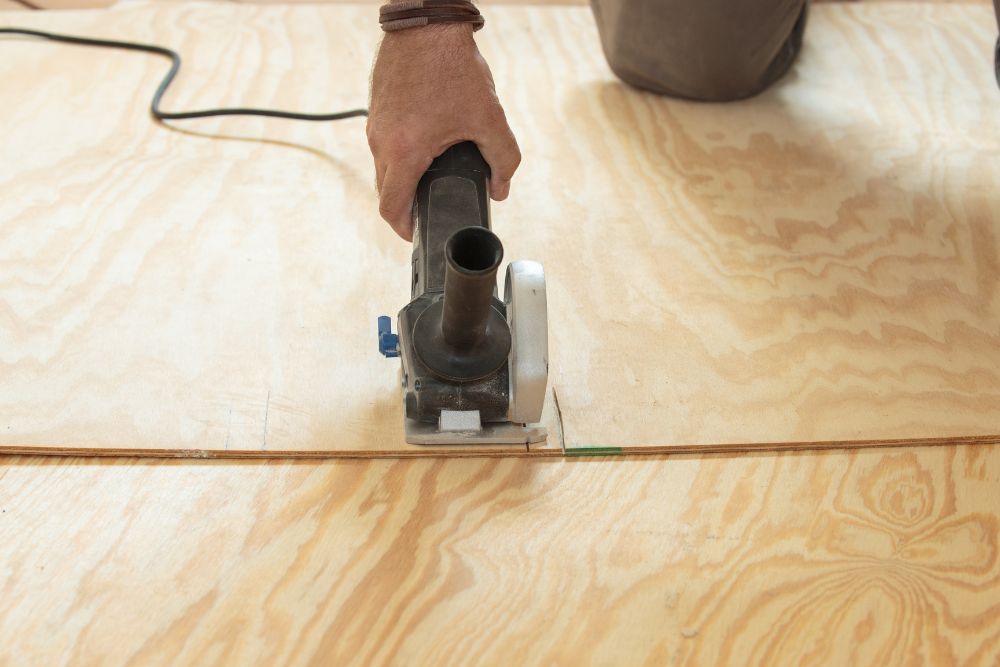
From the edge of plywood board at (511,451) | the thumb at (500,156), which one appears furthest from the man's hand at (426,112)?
the edge of plywood board at (511,451)

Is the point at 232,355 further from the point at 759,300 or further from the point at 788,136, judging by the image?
the point at 788,136

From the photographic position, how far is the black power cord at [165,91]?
5.50 ft

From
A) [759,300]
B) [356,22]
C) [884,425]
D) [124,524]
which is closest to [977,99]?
[759,300]

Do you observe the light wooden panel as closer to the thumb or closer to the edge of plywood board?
the edge of plywood board

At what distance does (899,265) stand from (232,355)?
101 cm

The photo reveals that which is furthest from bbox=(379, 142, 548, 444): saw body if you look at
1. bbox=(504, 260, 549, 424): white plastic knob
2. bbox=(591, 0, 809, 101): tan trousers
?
bbox=(591, 0, 809, 101): tan trousers

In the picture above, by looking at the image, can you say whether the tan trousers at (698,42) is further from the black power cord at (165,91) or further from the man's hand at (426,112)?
the man's hand at (426,112)

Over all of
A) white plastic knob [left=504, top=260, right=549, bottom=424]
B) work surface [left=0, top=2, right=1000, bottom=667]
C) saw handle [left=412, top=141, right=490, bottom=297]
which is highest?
saw handle [left=412, top=141, right=490, bottom=297]

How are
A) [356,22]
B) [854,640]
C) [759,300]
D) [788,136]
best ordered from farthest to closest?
[356,22] < [788,136] < [759,300] < [854,640]

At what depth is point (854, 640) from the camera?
3.02 ft

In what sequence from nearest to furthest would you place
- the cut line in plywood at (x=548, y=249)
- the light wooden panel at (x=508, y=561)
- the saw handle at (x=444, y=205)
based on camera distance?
the light wooden panel at (x=508, y=561), the saw handle at (x=444, y=205), the cut line in plywood at (x=548, y=249)

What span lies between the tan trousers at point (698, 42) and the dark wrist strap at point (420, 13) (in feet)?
2.43

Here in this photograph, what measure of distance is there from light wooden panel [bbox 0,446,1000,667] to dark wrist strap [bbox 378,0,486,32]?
543 mm

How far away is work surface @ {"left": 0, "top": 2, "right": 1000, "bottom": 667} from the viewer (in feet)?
2.96
